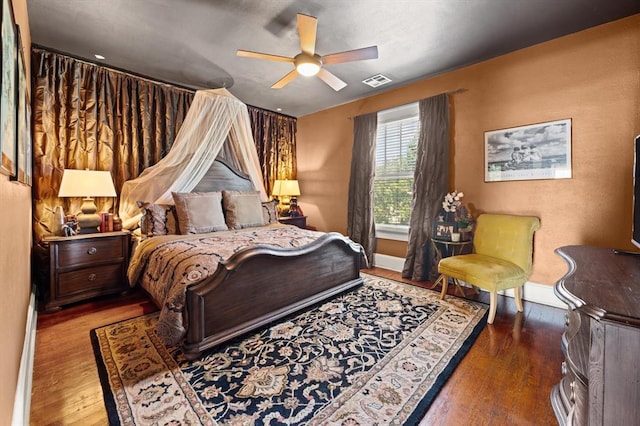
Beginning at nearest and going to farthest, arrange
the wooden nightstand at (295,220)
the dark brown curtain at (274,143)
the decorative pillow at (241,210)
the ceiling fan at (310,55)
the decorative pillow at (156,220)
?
the ceiling fan at (310,55) < the decorative pillow at (156,220) < the decorative pillow at (241,210) < the wooden nightstand at (295,220) < the dark brown curtain at (274,143)

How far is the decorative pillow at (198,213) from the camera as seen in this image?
2.96 metres

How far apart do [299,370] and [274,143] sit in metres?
4.07

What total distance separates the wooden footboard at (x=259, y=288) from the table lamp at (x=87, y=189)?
186 cm

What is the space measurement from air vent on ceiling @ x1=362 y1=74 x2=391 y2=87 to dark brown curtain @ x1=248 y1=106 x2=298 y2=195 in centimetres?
197

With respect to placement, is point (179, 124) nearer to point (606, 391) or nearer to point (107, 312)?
point (107, 312)

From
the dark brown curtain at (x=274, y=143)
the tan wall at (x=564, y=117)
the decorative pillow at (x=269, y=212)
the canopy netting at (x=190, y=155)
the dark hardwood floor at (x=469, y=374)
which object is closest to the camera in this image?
the dark hardwood floor at (x=469, y=374)

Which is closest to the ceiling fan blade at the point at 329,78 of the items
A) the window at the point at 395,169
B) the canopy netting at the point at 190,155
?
the canopy netting at the point at 190,155

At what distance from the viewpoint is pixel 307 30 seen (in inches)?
83.5

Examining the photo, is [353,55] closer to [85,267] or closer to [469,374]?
[469,374]

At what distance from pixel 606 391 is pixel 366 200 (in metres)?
3.38

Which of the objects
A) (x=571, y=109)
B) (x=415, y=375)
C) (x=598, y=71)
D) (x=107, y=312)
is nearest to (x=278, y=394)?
(x=415, y=375)

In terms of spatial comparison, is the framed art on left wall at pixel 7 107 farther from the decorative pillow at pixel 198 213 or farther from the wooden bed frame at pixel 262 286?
the decorative pillow at pixel 198 213

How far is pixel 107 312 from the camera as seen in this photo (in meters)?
2.57

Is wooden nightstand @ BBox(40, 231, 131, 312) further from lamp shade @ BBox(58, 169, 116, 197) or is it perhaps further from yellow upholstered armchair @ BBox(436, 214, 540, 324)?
yellow upholstered armchair @ BBox(436, 214, 540, 324)
